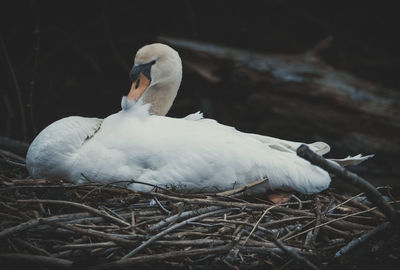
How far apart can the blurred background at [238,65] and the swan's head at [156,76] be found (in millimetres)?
1957

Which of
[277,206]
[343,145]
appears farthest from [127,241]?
[343,145]

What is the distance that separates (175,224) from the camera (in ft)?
9.76

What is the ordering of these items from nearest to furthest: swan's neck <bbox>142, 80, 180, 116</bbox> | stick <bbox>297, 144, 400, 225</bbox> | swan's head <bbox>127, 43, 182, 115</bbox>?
stick <bbox>297, 144, 400, 225</bbox> → swan's head <bbox>127, 43, 182, 115</bbox> → swan's neck <bbox>142, 80, 180, 116</bbox>

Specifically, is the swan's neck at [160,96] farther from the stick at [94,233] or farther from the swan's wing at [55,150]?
the stick at [94,233]

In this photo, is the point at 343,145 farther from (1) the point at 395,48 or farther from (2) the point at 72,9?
(2) the point at 72,9

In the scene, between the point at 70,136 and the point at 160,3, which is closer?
the point at 70,136

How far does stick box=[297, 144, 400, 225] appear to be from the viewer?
8.05 ft

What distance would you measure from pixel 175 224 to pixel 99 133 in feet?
3.50

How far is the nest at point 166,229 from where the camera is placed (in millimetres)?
2777

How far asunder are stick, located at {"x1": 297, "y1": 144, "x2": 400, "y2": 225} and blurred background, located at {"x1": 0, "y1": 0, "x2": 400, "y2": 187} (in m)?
3.36

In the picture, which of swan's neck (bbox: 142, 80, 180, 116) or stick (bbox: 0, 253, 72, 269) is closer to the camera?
stick (bbox: 0, 253, 72, 269)

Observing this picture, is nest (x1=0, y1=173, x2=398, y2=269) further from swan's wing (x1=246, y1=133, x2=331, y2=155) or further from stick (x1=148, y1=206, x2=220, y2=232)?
swan's wing (x1=246, y1=133, x2=331, y2=155)

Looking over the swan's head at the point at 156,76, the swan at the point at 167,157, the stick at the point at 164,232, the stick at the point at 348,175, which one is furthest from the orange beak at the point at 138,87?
the stick at the point at 348,175

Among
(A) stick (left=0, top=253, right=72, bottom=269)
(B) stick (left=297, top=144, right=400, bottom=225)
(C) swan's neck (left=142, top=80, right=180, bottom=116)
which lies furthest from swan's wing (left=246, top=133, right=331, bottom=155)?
(A) stick (left=0, top=253, right=72, bottom=269)
